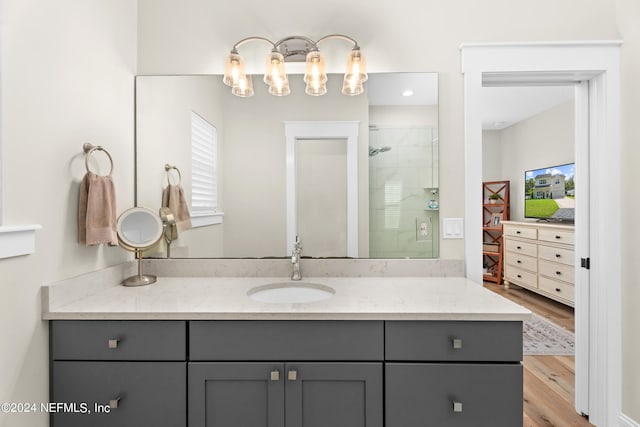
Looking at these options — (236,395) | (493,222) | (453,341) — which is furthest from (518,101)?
(236,395)

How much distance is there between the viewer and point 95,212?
4.60 feet

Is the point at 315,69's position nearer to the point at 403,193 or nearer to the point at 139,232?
the point at 403,193

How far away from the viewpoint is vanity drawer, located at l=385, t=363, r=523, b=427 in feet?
3.95

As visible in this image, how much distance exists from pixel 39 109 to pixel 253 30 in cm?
109

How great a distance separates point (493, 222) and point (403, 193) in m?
4.77

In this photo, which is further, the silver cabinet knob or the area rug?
the area rug

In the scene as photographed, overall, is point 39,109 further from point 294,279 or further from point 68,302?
point 294,279

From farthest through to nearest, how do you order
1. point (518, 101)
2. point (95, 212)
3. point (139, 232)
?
point (518, 101) < point (139, 232) < point (95, 212)

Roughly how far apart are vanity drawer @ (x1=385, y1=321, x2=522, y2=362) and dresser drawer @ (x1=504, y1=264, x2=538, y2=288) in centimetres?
377

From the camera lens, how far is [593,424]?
185 centimetres

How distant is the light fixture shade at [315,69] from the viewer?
1.70m

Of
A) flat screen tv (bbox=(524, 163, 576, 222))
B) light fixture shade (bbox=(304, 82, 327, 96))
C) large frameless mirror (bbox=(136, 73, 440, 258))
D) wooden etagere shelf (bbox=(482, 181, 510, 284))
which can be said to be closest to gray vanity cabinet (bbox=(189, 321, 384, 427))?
large frameless mirror (bbox=(136, 73, 440, 258))

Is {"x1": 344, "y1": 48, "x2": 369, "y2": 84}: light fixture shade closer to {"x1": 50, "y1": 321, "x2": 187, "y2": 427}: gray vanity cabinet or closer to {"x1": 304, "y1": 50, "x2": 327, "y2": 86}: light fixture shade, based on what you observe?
{"x1": 304, "y1": 50, "x2": 327, "y2": 86}: light fixture shade

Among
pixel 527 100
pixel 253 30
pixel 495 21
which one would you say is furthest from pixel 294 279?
pixel 527 100
